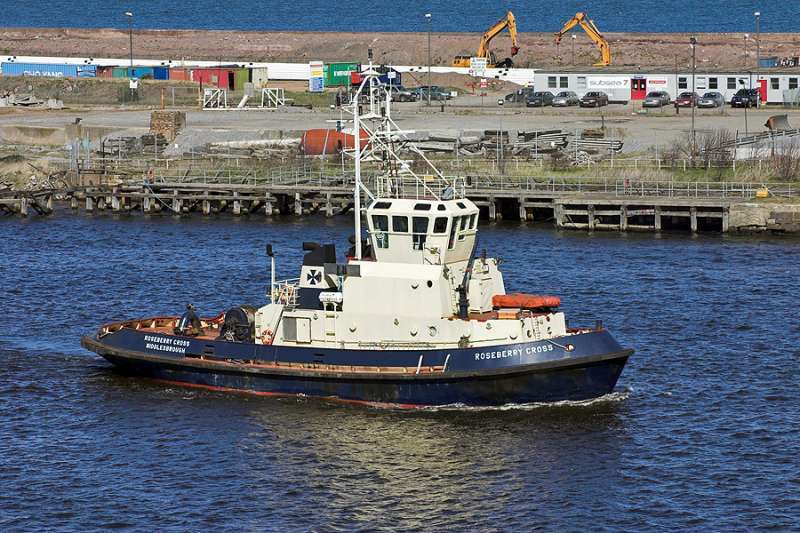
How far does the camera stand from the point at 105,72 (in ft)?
429

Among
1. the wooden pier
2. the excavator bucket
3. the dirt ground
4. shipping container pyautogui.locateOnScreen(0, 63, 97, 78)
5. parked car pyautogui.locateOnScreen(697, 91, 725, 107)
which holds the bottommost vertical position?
the wooden pier

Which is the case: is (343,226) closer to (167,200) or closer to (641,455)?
(167,200)

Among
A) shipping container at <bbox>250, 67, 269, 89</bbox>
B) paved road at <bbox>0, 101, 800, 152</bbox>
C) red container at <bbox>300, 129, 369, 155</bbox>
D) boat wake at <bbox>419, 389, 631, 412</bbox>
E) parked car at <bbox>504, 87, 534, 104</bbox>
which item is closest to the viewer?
boat wake at <bbox>419, 389, 631, 412</bbox>

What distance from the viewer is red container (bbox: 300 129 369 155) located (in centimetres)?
8381

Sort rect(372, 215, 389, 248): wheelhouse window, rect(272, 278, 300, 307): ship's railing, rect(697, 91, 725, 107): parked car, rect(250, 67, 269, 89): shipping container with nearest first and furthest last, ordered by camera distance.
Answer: rect(372, 215, 389, 248): wheelhouse window
rect(272, 278, 300, 307): ship's railing
rect(697, 91, 725, 107): parked car
rect(250, 67, 269, 89): shipping container

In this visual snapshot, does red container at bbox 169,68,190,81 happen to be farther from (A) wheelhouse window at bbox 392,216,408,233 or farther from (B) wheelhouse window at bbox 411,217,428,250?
(B) wheelhouse window at bbox 411,217,428,250

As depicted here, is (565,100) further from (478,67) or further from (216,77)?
(216,77)

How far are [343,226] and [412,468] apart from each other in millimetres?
37312

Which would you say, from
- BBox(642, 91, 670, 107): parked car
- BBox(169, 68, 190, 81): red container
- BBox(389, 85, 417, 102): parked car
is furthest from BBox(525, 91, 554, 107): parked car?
BBox(169, 68, 190, 81): red container

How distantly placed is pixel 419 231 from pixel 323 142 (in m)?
44.0

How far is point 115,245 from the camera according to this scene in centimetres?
6881

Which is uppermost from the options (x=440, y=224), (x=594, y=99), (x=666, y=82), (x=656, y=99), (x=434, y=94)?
(x=666, y=82)

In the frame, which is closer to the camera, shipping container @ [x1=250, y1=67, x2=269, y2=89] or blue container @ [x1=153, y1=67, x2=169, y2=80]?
shipping container @ [x1=250, y1=67, x2=269, y2=89]

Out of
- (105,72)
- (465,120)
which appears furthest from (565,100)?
(105,72)
